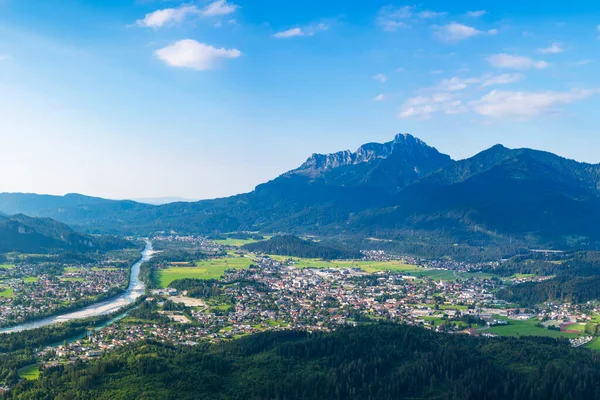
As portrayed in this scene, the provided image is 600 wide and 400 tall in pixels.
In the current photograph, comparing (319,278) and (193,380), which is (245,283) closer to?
(319,278)

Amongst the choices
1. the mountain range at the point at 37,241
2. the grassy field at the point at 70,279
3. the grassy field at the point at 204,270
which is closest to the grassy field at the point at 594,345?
the grassy field at the point at 204,270

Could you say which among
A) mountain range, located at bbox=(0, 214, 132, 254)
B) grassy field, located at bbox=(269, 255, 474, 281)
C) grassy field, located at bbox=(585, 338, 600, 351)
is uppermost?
mountain range, located at bbox=(0, 214, 132, 254)

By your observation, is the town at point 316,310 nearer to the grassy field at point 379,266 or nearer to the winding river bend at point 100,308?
the winding river bend at point 100,308

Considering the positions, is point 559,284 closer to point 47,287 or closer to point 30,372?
point 30,372

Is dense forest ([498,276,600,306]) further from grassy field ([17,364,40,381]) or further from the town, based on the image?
grassy field ([17,364,40,381])

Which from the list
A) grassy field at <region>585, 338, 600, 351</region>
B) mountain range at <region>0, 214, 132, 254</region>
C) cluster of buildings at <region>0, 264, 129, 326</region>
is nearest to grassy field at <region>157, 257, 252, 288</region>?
cluster of buildings at <region>0, 264, 129, 326</region>

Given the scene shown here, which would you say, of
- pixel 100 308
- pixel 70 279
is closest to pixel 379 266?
pixel 70 279
